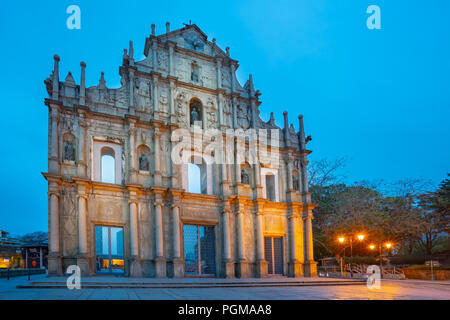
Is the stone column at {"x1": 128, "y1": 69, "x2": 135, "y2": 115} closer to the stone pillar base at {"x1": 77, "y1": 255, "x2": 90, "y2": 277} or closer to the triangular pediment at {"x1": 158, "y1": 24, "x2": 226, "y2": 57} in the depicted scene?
the triangular pediment at {"x1": 158, "y1": 24, "x2": 226, "y2": 57}

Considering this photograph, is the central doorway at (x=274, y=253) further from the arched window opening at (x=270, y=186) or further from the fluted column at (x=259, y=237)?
the arched window opening at (x=270, y=186)

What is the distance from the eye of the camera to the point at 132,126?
2078 cm

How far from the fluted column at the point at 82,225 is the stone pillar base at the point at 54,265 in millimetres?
1017

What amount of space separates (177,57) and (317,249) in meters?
24.9

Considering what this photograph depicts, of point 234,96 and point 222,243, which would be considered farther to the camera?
point 234,96

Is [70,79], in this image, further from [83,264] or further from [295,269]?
[295,269]

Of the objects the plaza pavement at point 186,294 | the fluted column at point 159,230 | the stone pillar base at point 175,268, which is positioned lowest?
the stone pillar base at point 175,268

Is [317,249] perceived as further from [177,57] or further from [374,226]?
[177,57]

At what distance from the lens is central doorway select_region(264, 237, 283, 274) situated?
2406 centimetres

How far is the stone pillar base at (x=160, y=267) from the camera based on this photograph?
19172 mm

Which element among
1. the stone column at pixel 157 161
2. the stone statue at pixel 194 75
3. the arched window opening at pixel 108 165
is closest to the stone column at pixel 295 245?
the stone column at pixel 157 161

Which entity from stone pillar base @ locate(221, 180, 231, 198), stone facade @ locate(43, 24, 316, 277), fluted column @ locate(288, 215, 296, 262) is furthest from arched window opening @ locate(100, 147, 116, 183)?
fluted column @ locate(288, 215, 296, 262)
